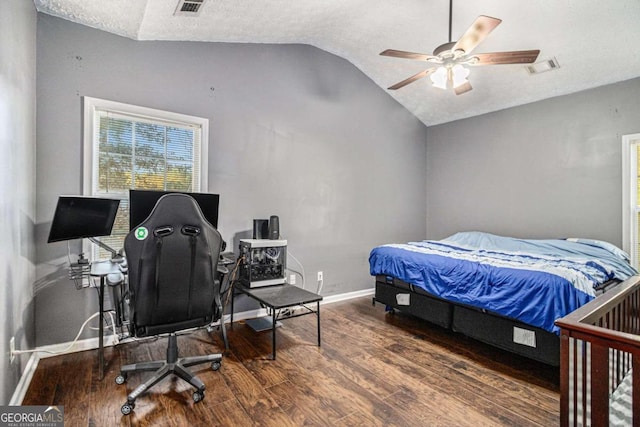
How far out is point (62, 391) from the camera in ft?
6.73

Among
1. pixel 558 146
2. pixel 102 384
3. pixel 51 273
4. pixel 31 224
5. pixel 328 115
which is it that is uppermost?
pixel 328 115

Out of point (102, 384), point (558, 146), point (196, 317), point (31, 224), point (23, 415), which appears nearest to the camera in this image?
point (23, 415)

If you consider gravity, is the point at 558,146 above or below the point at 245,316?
above

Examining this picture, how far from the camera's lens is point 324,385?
217 centimetres

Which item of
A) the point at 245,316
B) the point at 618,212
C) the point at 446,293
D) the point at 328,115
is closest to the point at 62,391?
the point at 245,316

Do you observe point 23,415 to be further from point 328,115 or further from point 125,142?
point 328,115

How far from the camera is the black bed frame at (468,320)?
231cm

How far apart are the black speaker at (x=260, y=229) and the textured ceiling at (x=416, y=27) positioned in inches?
72.5

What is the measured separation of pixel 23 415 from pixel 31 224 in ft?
4.20

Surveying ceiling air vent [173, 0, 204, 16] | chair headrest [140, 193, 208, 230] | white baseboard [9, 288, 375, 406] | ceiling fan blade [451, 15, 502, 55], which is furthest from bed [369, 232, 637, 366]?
ceiling air vent [173, 0, 204, 16]

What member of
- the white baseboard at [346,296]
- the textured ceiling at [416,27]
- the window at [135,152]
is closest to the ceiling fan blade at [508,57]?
the textured ceiling at [416,27]

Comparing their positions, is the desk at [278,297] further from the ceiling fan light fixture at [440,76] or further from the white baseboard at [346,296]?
the ceiling fan light fixture at [440,76]

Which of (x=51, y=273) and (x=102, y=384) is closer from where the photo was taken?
(x=102, y=384)

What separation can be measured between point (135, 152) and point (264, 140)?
127 centimetres
